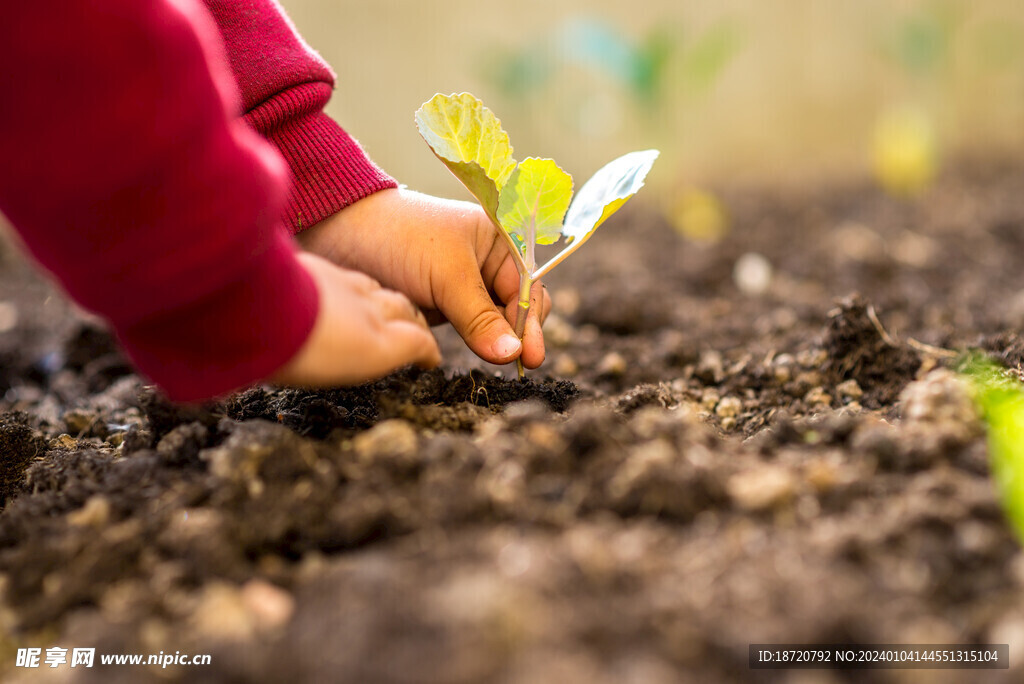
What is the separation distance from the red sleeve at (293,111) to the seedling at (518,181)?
0.51ft

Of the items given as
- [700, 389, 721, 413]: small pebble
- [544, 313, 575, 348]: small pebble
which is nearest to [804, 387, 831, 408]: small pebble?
[700, 389, 721, 413]: small pebble

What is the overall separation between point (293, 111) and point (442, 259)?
28cm

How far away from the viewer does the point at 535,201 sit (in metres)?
0.84

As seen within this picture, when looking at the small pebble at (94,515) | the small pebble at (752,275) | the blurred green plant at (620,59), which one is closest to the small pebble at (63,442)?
the small pebble at (94,515)

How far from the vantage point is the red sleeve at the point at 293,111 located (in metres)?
0.91

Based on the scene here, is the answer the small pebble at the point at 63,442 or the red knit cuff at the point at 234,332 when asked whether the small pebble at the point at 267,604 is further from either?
the small pebble at the point at 63,442

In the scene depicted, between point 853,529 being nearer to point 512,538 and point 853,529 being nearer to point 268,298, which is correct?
point 512,538

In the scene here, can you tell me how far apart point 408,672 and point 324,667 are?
0.05 meters

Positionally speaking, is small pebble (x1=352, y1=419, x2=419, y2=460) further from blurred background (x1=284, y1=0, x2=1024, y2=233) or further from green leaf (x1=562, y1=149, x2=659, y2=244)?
blurred background (x1=284, y1=0, x2=1024, y2=233)

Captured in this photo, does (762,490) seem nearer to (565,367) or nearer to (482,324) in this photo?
(482,324)

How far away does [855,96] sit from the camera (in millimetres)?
3777

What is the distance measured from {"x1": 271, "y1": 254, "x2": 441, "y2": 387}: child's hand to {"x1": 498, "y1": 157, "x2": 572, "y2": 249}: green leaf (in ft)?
0.57

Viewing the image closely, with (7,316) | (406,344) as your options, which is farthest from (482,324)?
(7,316)

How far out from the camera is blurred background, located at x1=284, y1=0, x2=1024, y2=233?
357 centimetres
